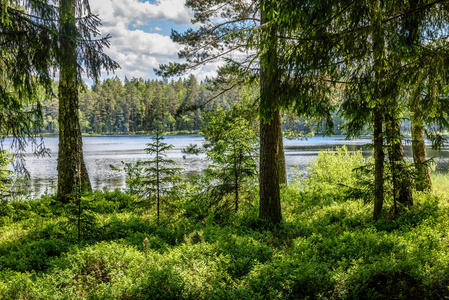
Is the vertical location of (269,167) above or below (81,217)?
above

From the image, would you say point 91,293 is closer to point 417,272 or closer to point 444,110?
point 417,272

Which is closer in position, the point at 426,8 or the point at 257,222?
the point at 426,8

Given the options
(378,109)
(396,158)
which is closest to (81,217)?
(378,109)

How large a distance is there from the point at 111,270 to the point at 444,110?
19.1 ft

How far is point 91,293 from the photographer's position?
10.7 feet

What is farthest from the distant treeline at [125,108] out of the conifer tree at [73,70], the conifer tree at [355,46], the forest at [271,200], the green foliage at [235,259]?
the conifer tree at [355,46]

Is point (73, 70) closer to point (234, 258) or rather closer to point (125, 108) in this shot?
point (234, 258)

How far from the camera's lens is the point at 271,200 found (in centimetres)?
639

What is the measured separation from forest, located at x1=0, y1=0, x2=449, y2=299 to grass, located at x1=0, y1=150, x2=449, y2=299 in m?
0.03

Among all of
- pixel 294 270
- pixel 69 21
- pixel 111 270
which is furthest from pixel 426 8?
pixel 69 21

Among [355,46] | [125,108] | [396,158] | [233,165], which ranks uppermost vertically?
[125,108]

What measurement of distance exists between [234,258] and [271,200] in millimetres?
2406

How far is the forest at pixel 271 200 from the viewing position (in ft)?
11.3

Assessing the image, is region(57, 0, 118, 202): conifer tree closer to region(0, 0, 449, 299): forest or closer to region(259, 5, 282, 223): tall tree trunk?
region(0, 0, 449, 299): forest
